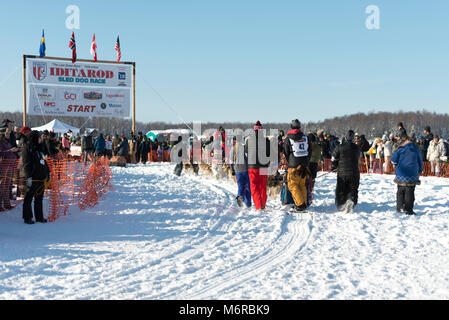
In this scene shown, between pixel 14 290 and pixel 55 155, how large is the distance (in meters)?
7.49

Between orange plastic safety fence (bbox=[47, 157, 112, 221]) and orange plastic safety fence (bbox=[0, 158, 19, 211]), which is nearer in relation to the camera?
orange plastic safety fence (bbox=[0, 158, 19, 211])

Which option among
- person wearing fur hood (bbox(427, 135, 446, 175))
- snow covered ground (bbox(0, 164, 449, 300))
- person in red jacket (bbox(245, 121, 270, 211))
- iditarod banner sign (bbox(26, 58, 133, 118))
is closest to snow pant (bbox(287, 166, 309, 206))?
snow covered ground (bbox(0, 164, 449, 300))

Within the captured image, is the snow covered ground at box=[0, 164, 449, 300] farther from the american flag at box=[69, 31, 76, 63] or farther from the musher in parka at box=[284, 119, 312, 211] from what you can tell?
the american flag at box=[69, 31, 76, 63]

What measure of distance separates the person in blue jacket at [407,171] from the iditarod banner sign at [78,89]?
20.3 m

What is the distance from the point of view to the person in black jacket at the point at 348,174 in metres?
7.85

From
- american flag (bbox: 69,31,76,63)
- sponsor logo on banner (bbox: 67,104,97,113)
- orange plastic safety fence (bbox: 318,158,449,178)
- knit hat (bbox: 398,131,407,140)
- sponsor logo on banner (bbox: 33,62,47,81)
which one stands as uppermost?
american flag (bbox: 69,31,76,63)

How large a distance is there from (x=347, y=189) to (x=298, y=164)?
1.16m

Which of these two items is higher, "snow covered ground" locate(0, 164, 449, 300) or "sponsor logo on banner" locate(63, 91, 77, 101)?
"sponsor logo on banner" locate(63, 91, 77, 101)

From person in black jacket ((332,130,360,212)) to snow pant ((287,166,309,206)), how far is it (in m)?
0.77

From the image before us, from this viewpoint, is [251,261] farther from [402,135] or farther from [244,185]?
[402,135]

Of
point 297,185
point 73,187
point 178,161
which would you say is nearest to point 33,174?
point 73,187

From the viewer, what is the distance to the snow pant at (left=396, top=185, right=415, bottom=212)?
760cm

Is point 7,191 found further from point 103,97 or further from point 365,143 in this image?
point 103,97

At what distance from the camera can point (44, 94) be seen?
23875 mm
